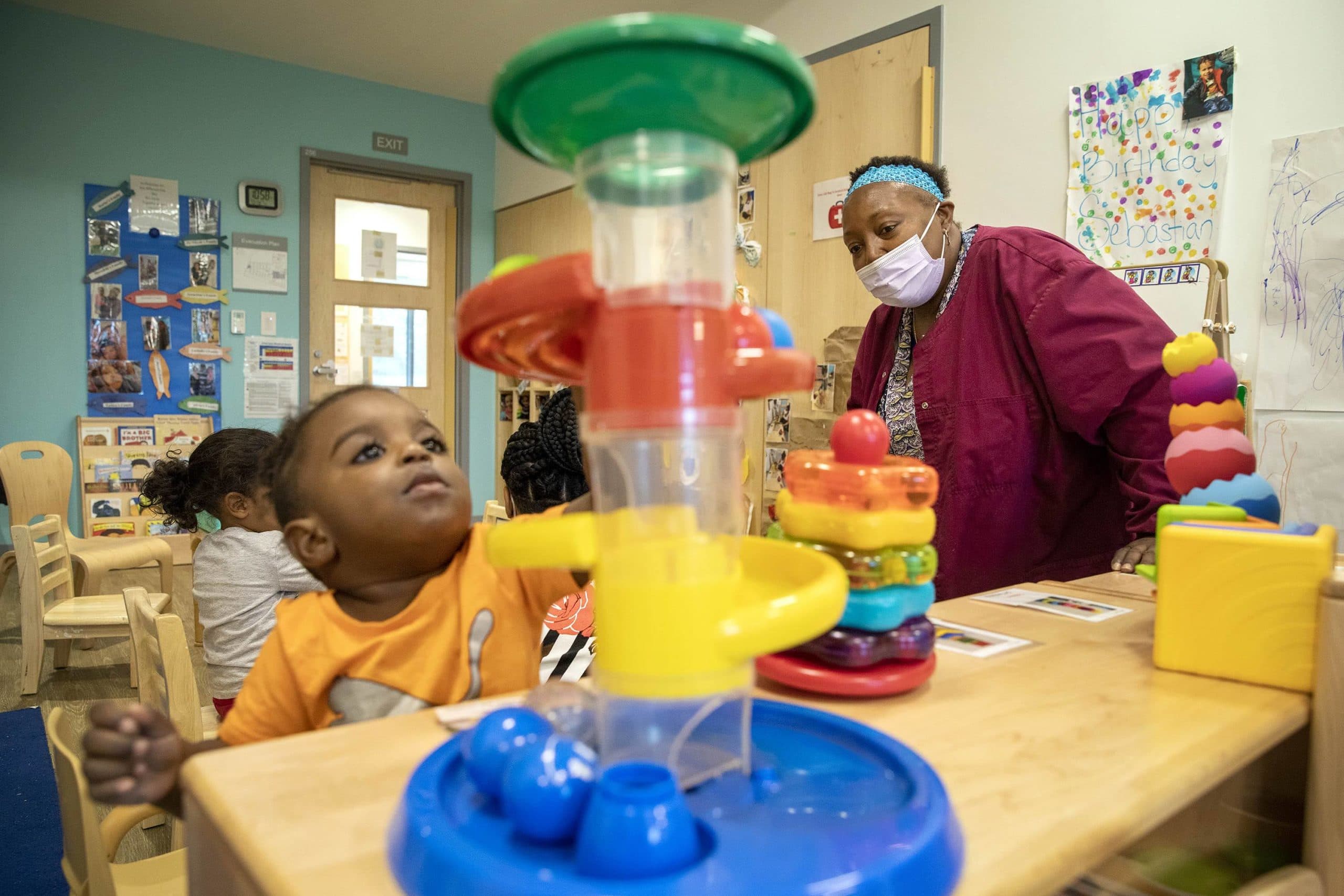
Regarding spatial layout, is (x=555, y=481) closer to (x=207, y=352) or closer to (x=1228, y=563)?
(x=1228, y=563)

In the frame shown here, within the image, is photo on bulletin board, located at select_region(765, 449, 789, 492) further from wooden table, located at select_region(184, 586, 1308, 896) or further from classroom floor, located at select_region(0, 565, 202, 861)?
wooden table, located at select_region(184, 586, 1308, 896)

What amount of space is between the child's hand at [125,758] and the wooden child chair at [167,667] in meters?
0.77

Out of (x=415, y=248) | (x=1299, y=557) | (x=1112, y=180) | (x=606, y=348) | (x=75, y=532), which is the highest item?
(x=415, y=248)

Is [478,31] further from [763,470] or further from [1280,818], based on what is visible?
[1280,818]

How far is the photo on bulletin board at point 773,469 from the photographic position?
352 centimetres

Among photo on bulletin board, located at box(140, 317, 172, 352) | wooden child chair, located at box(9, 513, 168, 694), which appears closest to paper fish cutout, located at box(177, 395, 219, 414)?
photo on bulletin board, located at box(140, 317, 172, 352)

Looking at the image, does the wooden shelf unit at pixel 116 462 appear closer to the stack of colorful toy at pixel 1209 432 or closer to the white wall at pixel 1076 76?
the white wall at pixel 1076 76

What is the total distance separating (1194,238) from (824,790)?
2.26 metres

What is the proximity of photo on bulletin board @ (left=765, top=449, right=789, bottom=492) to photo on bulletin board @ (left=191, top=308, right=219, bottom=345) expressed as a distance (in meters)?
3.31

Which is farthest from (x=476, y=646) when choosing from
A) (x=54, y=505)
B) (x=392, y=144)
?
(x=392, y=144)

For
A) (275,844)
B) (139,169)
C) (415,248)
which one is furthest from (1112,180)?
(139,169)

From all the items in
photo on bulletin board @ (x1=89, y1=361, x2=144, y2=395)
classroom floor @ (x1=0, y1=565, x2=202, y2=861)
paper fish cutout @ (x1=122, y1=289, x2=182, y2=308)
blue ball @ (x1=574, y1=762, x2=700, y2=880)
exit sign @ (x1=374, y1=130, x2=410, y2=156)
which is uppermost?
exit sign @ (x1=374, y1=130, x2=410, y2=156)

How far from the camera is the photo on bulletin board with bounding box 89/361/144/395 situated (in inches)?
181

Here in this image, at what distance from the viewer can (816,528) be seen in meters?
0.77
